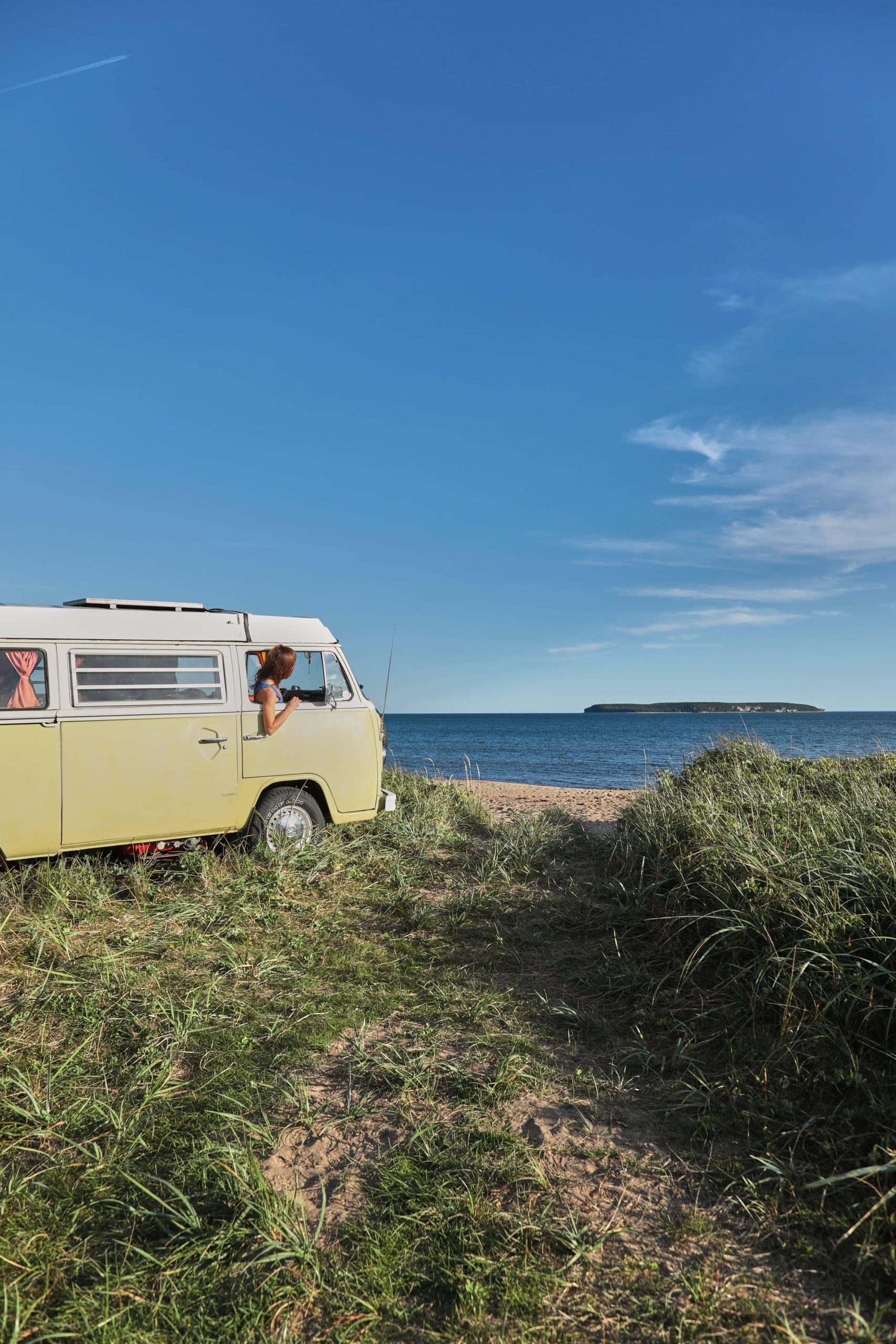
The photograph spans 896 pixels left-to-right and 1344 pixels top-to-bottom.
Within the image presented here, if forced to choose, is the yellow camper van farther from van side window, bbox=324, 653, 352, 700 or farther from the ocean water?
the ocean water

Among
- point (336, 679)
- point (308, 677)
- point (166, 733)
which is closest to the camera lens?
point (166, 733)

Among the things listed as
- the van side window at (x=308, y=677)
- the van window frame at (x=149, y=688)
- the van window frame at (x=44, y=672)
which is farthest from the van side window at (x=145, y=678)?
the van side window at (x=308, y=677)

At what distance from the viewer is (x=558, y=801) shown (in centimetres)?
1825

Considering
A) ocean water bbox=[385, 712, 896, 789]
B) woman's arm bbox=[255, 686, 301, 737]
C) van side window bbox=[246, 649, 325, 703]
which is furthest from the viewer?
ocean water bbox=[385, 712, 896, 789]

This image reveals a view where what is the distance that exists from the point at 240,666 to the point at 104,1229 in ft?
18.3

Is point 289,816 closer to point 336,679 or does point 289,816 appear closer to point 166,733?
point 336,679

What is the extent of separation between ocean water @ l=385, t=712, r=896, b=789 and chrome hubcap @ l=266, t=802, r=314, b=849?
5.27 m

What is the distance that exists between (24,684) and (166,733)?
134cm

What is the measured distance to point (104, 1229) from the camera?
338 centimetres

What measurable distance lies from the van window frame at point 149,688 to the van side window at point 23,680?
0.23 metres

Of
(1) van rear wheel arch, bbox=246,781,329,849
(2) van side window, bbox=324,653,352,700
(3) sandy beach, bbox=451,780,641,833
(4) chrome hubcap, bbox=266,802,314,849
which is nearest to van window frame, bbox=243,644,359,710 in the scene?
(2) van side window, bbox=324,653,352,700

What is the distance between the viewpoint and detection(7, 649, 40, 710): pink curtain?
273 inches

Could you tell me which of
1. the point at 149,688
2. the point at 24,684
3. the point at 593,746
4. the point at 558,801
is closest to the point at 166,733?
the point at 149,688

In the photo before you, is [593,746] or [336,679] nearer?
[336,679]
